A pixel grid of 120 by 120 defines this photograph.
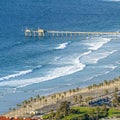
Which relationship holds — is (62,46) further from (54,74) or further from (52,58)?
(54,74)

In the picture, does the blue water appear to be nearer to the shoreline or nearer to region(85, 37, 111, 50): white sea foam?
region(85, 37, 111, 50): white sea foam

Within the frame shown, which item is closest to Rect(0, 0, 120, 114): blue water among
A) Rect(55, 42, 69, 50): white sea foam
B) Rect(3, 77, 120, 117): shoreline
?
Rect(55, 42, 69, 50): white sea foam

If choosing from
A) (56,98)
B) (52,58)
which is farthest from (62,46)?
(56,98)

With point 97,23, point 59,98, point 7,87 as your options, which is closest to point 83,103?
point 59,98

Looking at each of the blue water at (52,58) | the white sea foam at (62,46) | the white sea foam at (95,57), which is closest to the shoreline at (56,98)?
the blue water at (52,58)

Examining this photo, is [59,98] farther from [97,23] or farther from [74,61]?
[97,23]

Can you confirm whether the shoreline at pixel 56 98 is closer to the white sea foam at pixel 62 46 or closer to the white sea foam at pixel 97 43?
the white sea foam at pixel 97 43
